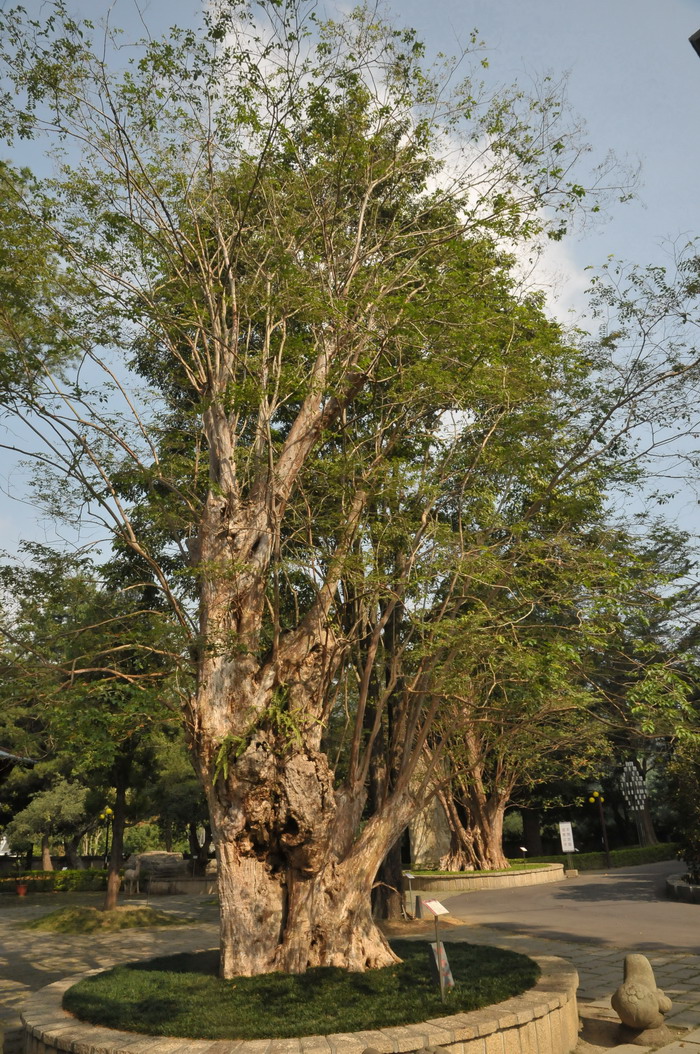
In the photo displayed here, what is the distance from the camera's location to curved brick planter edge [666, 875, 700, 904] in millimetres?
16766

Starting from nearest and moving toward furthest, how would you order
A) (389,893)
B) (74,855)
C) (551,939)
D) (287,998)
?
(287,998)
(551,939)
(389,893)
(74,855)

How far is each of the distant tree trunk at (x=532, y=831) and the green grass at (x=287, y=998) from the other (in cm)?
2638

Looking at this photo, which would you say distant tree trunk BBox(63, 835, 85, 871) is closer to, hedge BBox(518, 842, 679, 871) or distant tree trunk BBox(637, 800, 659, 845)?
hedge BBox(518, 842, 679, 871)

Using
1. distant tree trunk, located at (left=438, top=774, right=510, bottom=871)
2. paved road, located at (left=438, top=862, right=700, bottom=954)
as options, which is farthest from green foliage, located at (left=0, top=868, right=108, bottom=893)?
paved road, located at (left=438, top=862, right=700, bottom=954)

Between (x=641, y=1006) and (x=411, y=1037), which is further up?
(x=411, y=1037)

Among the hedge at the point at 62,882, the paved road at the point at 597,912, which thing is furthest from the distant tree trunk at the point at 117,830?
the hedge at the point at 62,882

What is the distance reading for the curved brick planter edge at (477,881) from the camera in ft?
76.6

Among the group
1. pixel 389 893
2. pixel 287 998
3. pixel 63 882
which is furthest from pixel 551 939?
pixel 63 882

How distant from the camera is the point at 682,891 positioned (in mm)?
17250

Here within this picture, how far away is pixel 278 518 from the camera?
10547mm

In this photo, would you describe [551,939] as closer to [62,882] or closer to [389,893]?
[389,893]

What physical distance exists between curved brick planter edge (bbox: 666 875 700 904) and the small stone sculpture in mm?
10149

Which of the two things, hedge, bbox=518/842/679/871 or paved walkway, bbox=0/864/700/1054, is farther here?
hedge, bbox=518/842/679/871

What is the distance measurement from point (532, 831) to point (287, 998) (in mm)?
29317
